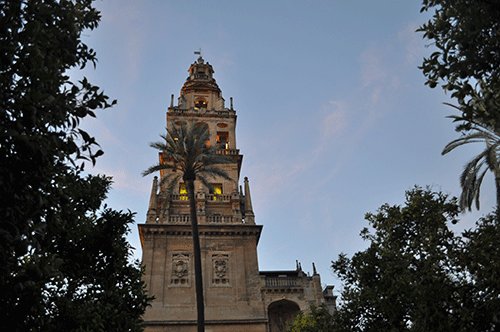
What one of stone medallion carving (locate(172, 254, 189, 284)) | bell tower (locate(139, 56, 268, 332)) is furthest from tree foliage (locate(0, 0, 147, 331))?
stone medallion carving (locate(172, 254, 189, 284))

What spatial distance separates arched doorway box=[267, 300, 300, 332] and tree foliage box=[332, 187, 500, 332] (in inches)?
648

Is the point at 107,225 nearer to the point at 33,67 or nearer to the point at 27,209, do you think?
the point at 27,209

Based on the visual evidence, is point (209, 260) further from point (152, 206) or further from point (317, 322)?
point (317, 322)

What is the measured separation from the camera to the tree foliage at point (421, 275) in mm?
9148

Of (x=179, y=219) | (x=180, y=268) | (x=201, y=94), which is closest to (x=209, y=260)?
(x=180, y=268)

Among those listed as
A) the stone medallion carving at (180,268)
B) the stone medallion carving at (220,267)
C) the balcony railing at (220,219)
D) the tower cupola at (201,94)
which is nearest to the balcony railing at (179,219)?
the balcony railing at (220,219)

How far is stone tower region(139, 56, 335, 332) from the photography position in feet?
90.6

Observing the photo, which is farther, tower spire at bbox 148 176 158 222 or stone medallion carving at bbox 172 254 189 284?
tower spire at bbox 148 176 158 222

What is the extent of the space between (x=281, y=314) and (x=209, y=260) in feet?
22.5

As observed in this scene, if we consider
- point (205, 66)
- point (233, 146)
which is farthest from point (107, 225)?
point (205, 66)

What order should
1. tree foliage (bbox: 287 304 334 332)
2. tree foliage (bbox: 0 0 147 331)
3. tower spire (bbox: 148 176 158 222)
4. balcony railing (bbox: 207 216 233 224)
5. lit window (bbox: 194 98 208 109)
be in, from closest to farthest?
tree foliage (bbox: 0 0 147 331), tree foliage (bbox: 287 304 334 332), tower spire (bbox: 148 176 158 222), balcony railing (bbox: 207 216 233 224), lit window (bbox: 194 98 208 109)

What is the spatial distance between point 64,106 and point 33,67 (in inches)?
30.6

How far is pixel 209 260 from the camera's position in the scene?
30344mm

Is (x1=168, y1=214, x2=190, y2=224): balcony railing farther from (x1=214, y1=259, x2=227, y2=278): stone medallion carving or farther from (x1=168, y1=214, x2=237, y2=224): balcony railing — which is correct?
(x1=214, y1=259, x2=227, y2=278): stone medallion carving
